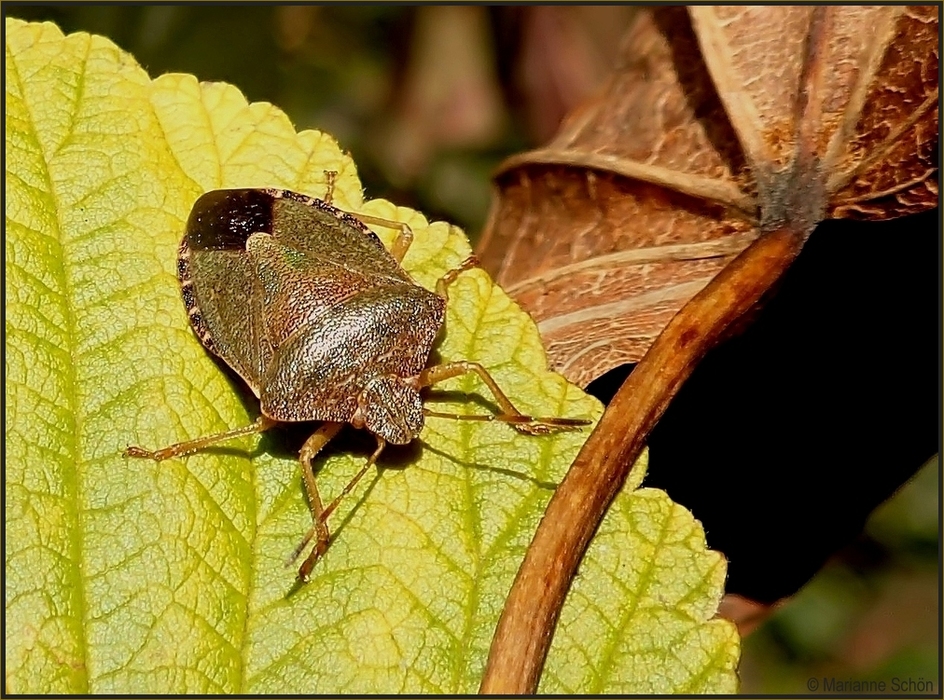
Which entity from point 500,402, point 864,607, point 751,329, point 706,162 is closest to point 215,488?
point 500,402

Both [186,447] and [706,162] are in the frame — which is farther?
[706,162]

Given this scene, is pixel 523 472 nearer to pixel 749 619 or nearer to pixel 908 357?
pixel 749 619

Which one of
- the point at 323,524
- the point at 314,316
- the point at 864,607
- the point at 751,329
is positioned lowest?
the point at 864,607

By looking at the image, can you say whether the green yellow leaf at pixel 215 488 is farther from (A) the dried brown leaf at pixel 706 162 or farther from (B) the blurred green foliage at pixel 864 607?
(B) the blurred green foliage at pixel 864 607

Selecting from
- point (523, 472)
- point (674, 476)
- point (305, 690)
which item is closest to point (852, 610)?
point (674, 476)

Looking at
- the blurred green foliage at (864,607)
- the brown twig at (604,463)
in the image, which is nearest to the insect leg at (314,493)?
the brown twig at (604,463)

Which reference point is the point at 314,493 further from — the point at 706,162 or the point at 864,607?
the point at 864,607
